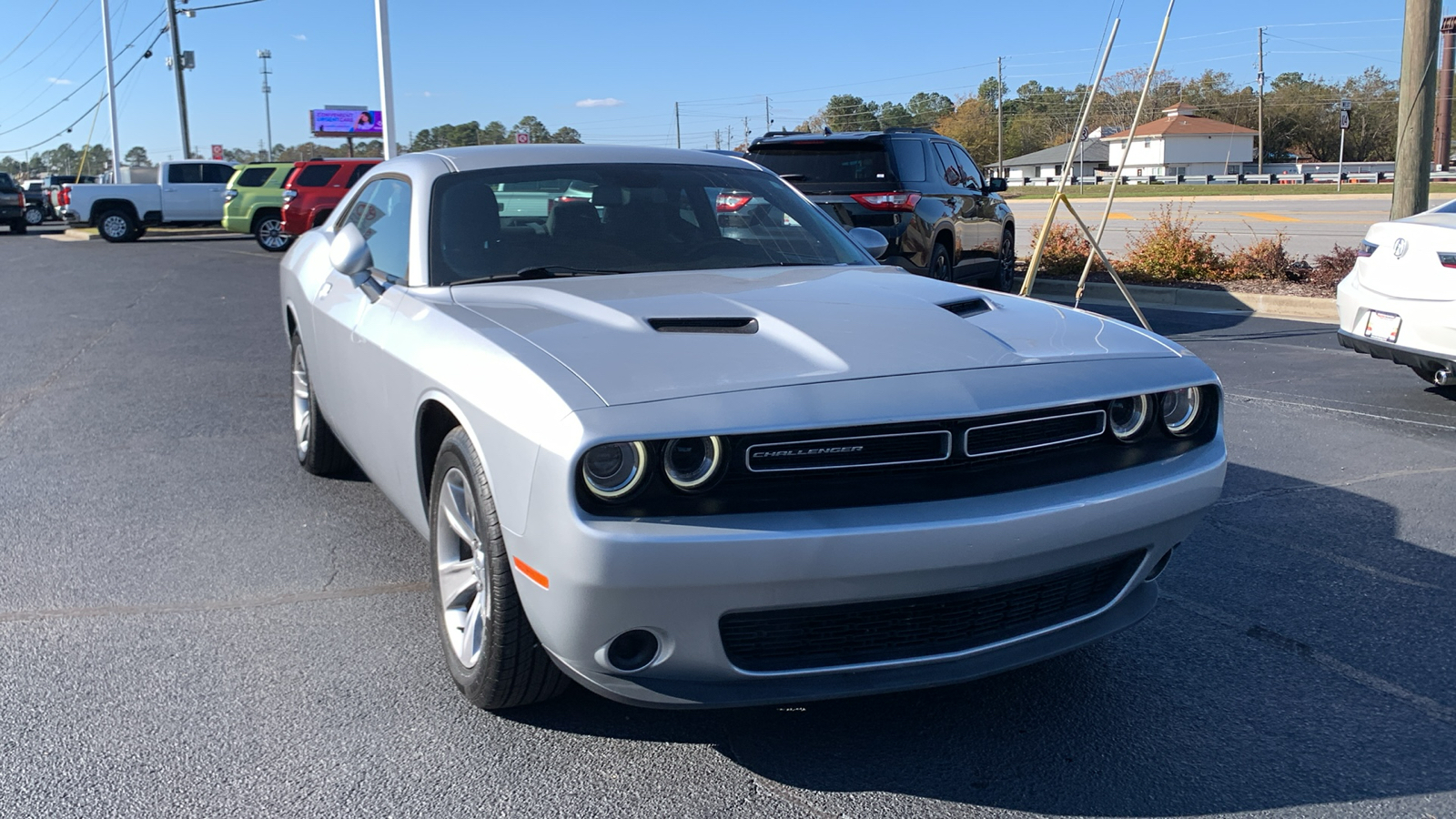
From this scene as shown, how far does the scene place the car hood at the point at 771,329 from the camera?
256cm

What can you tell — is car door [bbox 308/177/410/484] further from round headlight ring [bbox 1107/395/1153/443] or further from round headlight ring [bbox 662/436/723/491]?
round headlight ring [bbox 1107/395/1153/443]

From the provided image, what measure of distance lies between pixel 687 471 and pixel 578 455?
27 centimetres

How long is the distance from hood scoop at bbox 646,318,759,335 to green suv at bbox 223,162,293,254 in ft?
73.4

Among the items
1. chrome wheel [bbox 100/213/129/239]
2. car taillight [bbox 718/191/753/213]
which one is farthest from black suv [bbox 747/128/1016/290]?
chrome wheel [bbox 100/213/129/239]

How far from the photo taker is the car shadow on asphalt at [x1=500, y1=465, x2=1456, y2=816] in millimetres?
2664

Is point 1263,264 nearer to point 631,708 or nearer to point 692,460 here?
point 631,708

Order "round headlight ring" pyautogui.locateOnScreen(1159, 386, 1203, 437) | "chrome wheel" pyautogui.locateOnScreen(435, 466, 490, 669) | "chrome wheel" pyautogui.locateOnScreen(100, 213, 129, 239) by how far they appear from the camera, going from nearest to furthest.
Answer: "chrome wheel" pyautogui.locateOnScreen(435, 466, 490, 669)
"round headlight ring" pyautogui.locateOnScreen(1159, 386, 1203, 437)
"chrome wheel" pyautogui.locateOnScreen(100, 213, 129, 239)

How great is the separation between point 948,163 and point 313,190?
14.3 m

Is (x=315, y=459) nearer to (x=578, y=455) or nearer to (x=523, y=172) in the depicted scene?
(x=523, y=172)

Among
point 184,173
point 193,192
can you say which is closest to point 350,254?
point 193,192

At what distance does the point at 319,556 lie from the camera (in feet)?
14.1

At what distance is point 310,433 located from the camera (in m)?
5.22

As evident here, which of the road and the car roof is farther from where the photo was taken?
the road

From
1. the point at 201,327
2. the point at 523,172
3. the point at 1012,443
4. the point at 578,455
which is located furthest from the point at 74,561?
the point at 201,327
